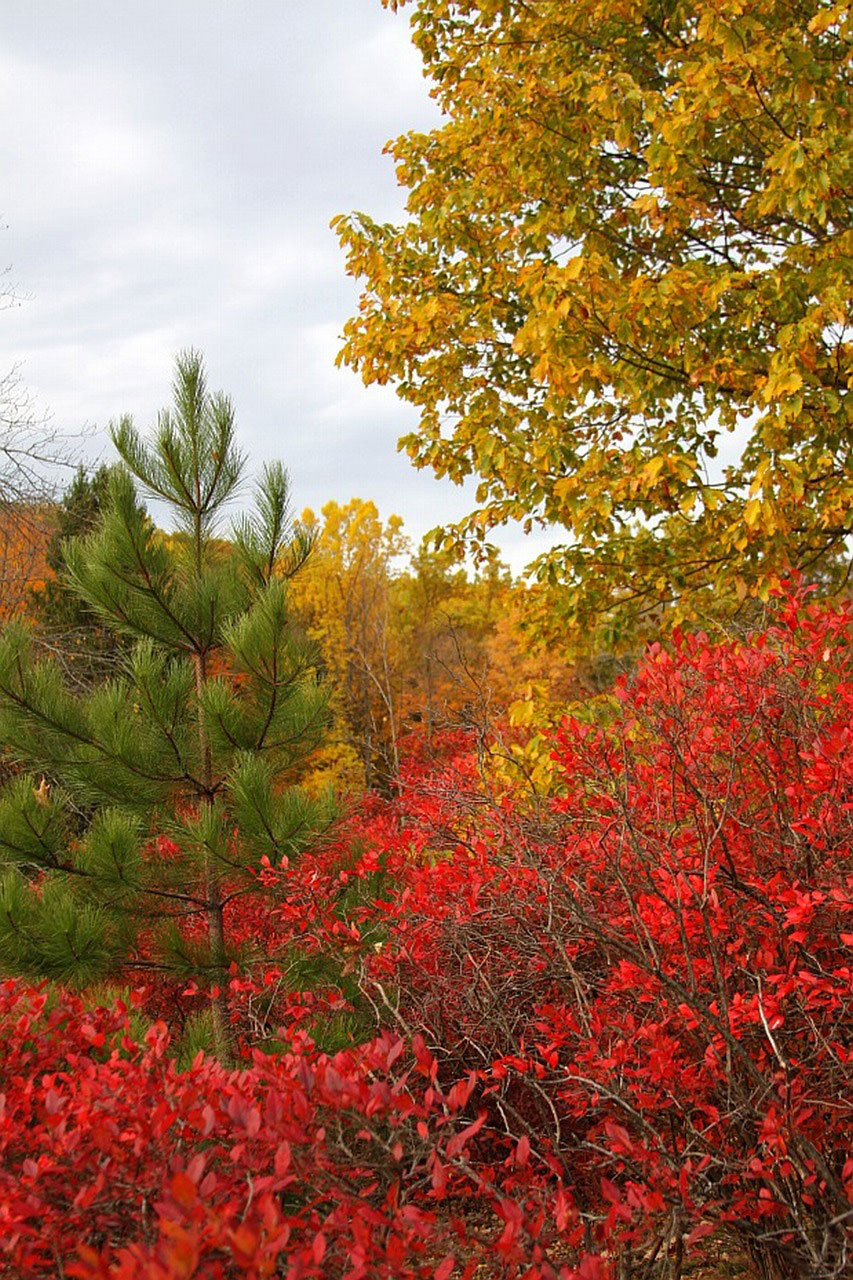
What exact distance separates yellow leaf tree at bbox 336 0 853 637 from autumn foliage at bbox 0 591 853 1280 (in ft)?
4.88

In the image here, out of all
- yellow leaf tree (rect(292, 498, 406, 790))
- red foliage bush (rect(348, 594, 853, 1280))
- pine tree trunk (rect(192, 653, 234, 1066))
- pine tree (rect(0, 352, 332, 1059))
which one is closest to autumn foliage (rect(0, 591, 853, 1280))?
red foliage bush (rect(348, 594, 853, 1280))

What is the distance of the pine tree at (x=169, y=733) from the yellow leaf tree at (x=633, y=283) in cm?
166

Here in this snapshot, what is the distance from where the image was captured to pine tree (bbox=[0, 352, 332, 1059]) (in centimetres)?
419

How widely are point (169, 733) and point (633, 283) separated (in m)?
3.19

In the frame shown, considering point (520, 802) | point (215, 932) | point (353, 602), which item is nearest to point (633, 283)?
point (520, 802)

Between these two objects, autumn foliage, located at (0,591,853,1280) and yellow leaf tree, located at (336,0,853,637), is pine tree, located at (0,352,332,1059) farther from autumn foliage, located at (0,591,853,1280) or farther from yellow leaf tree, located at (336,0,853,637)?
yellow leaf tree, located at (336,0,853,637)

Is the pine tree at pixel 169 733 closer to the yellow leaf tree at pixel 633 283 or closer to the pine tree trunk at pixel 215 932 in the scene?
the pine tree trunk at pixel 215 932

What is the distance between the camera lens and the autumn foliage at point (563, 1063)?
5.71 feet

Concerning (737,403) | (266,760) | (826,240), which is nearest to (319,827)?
(266,760)

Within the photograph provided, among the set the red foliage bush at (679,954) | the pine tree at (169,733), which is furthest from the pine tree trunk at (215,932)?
the red foliage bush at (679,954)

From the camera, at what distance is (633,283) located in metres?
4.76

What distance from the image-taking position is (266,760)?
189 inches

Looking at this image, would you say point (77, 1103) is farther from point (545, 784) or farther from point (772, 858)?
point (545, 784)

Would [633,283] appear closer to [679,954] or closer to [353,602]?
[679,954]
